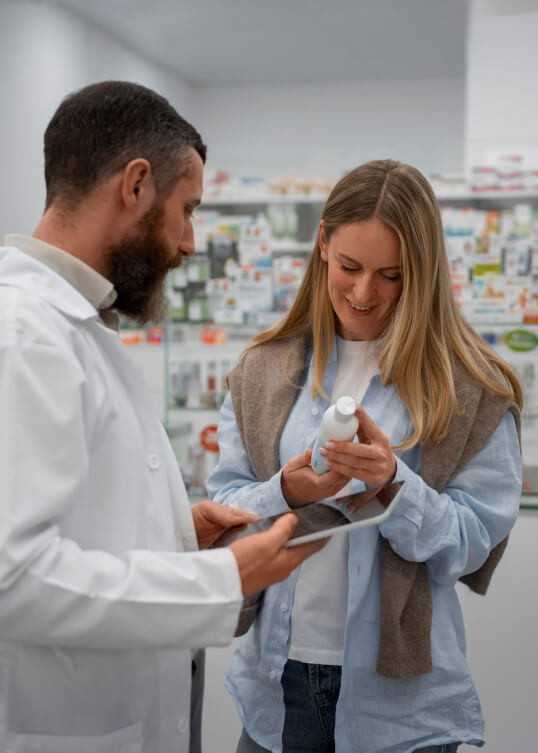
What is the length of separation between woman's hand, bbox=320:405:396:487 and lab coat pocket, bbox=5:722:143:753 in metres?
0.50

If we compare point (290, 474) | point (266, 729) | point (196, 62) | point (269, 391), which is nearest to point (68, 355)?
point (290, 474)

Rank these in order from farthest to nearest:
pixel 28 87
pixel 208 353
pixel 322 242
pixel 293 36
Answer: pixel 293 36 → pixel 28 87 → pixel 208 353 → pixel 322 242

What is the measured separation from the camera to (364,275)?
1.48 metres

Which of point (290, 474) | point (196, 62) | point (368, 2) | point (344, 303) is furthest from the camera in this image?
point (196, 62)

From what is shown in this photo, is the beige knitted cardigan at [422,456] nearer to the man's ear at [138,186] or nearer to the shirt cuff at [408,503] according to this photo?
the shirt cuff at [408,503]

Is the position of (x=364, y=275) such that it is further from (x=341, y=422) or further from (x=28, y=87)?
(x=28, y=87)

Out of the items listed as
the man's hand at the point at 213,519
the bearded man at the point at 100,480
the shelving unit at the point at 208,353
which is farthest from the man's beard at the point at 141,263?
the shelving unit at the point at 208,353

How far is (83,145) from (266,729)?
43.0 inches

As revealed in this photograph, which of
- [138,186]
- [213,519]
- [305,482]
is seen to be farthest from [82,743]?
[138,186]

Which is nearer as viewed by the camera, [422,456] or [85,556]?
[85,556]

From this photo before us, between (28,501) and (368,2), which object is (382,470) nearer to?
(28,501)

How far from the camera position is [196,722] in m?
1.36

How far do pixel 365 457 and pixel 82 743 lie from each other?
0.59m

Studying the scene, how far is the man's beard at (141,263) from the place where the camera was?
114 cm
